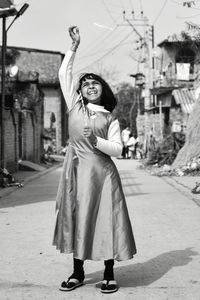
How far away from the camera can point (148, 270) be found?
18.0 feet

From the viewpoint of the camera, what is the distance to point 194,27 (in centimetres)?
1037

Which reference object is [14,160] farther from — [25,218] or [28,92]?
[25,218]

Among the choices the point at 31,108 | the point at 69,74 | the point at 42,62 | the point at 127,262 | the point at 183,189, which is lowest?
the point at 183,189

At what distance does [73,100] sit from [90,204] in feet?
3.05

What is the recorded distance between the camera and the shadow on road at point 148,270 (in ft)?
16.7

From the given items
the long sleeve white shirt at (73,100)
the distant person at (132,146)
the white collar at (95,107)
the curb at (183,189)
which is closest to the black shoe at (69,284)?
the long sleeve white shirt at (73,100)

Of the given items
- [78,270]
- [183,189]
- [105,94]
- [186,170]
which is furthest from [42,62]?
[78,270]

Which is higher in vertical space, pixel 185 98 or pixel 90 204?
pixel 185 98

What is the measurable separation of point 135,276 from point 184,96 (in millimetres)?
31676

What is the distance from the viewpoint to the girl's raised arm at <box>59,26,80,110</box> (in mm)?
4914

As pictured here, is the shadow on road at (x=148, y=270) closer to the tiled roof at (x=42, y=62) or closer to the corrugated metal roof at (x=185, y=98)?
the corrugated metal roof at (x=185, y=98)

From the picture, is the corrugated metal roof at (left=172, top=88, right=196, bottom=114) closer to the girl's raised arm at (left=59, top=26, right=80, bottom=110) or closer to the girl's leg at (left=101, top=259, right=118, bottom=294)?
the girl's raised arm at (left=59, top=26, right=80, bottom=110)

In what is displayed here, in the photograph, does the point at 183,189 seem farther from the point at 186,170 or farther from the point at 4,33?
the point at 4,33

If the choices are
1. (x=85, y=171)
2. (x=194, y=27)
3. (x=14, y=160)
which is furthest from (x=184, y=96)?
(x=85, y=171)
